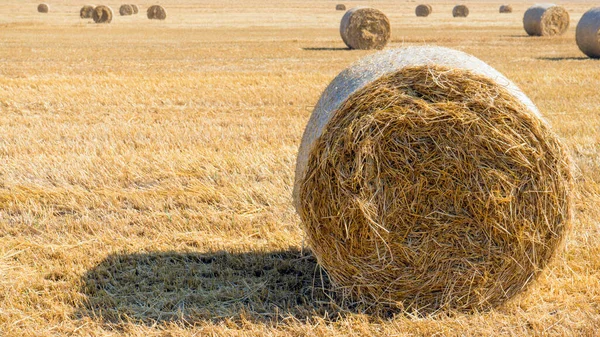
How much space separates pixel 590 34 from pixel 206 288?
52.6 feet

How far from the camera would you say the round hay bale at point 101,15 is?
3903 cm

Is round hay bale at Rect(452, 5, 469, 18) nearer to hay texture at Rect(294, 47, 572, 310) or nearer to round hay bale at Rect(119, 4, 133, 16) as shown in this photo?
round hay bale at Rect(119, 4, 133, 16)

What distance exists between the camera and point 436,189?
443 centimetres

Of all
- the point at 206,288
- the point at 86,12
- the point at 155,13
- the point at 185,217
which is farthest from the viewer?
the point at 155,13

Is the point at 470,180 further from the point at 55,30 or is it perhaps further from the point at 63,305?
the point at 55,30

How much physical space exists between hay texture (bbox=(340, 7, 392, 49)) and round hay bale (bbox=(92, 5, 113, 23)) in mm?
20295

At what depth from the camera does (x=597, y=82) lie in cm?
1398

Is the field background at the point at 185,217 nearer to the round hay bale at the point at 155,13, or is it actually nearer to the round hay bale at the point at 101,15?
A: the round hay bale at the point at 101,15

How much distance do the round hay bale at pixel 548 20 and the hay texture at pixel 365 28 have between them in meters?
7.45

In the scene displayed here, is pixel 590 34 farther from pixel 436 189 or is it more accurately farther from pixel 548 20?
pixel 436 189

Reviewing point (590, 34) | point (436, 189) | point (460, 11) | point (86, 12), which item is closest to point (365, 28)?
point (590, 34)

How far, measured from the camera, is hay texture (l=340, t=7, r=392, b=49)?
22.5m

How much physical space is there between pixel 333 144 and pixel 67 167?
13.4 ft

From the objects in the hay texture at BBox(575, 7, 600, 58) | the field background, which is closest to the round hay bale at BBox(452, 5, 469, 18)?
the hay texture at BBox(575, 7, 600, 58)
